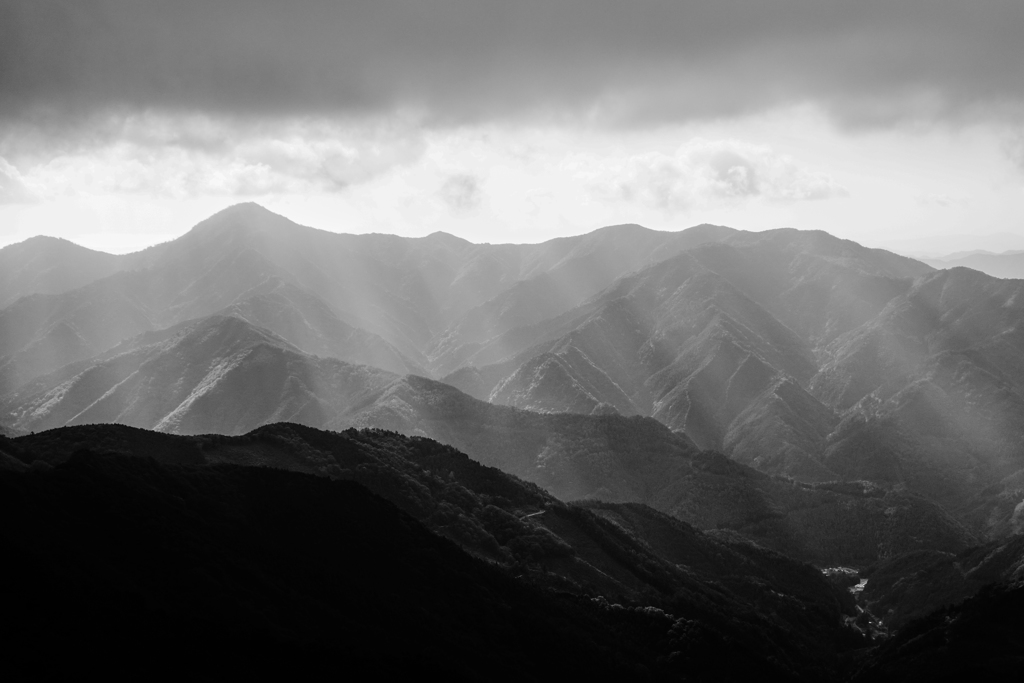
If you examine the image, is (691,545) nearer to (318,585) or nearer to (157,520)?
(318,585)

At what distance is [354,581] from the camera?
111 metres

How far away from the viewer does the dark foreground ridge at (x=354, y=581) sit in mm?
88500

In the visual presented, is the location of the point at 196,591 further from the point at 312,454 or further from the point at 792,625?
the point at 792,625

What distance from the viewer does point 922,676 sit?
4911 inches

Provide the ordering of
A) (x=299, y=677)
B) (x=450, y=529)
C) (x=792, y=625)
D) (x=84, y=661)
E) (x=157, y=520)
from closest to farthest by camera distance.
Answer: (x=84, y=661) → (x=299, y=677) → (x=157, y=520) → (x=450, y=529) → (x=792, y=625)

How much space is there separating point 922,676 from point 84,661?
3698 inches

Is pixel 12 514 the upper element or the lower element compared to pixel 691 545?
upper

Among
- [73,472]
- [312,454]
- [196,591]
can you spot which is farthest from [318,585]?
[312,454]

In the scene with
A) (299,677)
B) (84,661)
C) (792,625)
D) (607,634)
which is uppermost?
(84,661)

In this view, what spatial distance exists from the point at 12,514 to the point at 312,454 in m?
61.6

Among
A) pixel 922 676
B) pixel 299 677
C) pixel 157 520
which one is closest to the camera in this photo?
pixel 299 677

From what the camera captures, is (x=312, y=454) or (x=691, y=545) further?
(x=691, y=545)

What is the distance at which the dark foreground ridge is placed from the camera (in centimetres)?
8850

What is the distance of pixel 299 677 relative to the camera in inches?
3543
